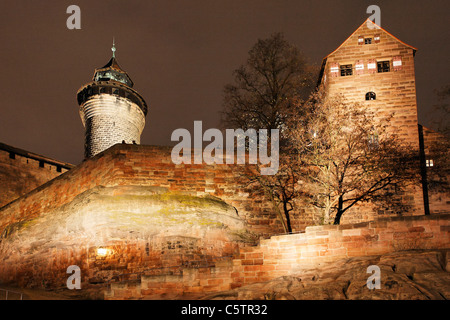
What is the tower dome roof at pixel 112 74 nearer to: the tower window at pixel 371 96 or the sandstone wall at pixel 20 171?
the sandstone wall at pixel 20 171

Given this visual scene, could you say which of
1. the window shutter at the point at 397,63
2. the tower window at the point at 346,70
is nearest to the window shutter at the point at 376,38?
the window shutter at the point at 397,63

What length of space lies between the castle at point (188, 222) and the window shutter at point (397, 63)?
4cm

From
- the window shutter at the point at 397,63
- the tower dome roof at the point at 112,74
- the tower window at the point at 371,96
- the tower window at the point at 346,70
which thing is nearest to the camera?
the tower window at the point at 371,96

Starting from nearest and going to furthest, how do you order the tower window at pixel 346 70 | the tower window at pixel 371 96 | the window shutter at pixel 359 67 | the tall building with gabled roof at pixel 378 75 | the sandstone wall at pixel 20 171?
the tall building with gabled roof at pixel 378 75 → the tower window at pixel 371 96 → the window shutter at pixel 359 67 → the tower window at pixel 346 70 → the sandstone wall at pixel 20 171

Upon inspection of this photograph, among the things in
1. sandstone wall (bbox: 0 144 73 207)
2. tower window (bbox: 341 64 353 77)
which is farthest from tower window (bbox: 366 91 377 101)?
sandstone wall (bbox: 0 144 73 207)

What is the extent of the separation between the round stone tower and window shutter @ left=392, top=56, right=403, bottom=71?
19.2 metres

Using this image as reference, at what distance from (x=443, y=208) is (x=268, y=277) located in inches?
372

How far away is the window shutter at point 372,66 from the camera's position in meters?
19.1

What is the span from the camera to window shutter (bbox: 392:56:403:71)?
19.0 m

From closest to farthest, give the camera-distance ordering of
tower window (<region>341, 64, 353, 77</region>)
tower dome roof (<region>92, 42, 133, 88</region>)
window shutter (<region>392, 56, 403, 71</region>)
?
window shutter (<region>392, 56, 403, 71</region>) → tower window (<region>341, 64, 353, 77</region>) → tower dome roof (<region>92, 42, 133, 88</region>)

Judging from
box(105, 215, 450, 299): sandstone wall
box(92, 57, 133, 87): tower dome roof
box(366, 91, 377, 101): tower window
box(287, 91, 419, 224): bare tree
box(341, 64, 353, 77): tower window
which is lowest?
box(105, 215, 450, 299): sandstone wall

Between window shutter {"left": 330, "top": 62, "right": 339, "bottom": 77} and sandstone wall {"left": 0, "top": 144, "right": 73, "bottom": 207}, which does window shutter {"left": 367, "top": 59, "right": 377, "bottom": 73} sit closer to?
window shutter {"left": 330, "top": 62, "right": 339, "bottom": 77}

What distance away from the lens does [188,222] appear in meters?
14.3

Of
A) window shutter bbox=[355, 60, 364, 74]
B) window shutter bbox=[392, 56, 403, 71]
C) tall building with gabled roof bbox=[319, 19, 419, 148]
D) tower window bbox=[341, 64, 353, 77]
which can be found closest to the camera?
tall building with gabled roof bbox=[319, 19, 419, 148]
